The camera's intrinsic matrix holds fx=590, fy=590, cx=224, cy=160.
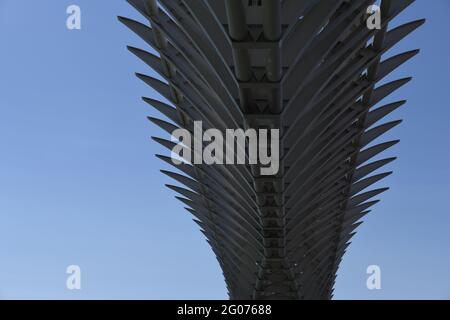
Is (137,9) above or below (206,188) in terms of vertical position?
above

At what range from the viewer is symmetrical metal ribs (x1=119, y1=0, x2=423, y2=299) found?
452 inches

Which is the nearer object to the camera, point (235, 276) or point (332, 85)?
point (332, 85)

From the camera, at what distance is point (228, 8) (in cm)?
959

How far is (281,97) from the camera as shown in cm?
1247

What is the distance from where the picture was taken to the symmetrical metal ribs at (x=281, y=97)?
11.5m
